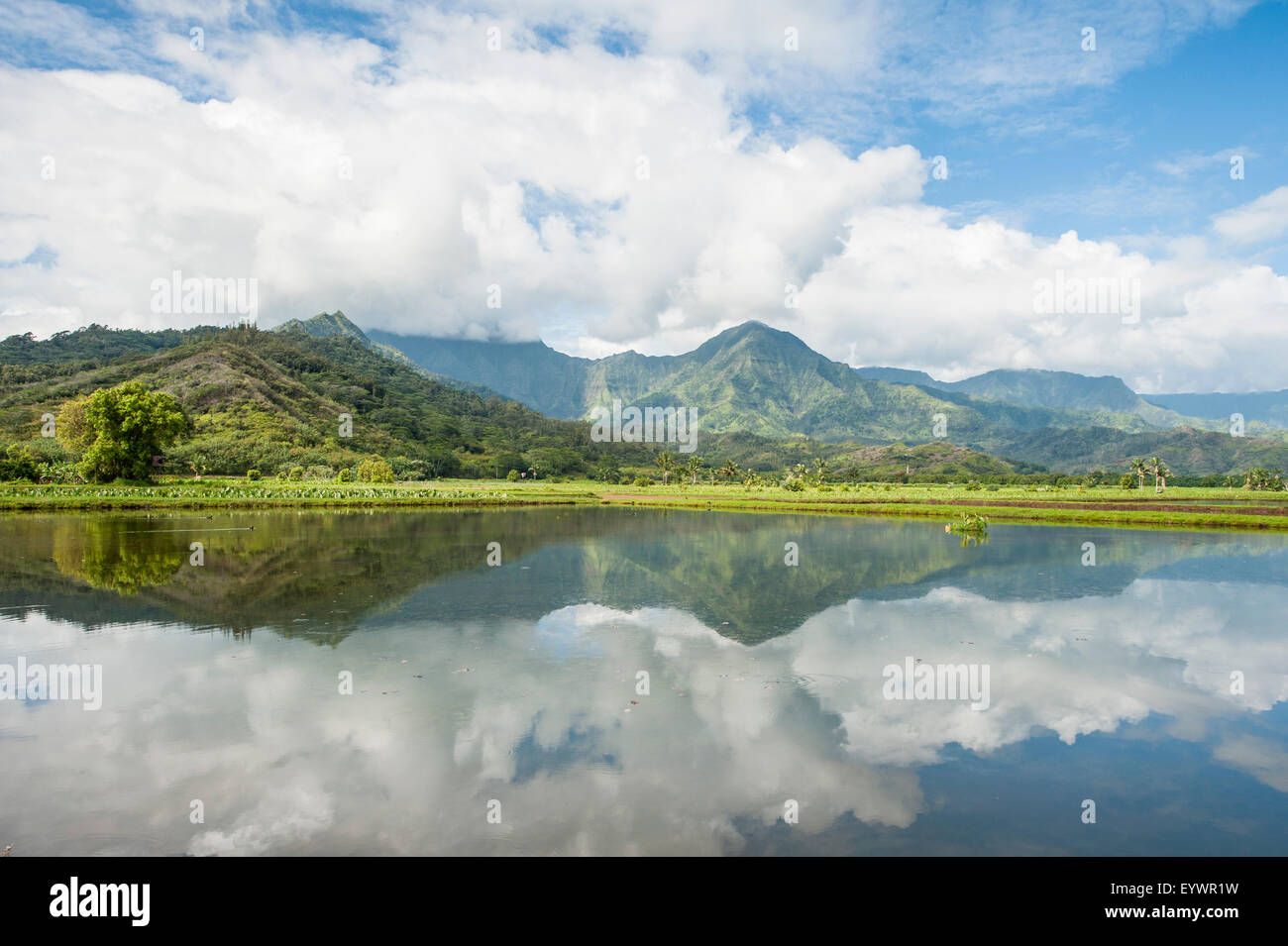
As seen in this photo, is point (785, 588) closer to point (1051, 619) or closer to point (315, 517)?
point (1051, 619)

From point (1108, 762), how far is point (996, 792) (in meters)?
3.06

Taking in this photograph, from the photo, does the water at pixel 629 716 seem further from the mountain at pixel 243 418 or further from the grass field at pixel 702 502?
the mountain at pixel 243 418

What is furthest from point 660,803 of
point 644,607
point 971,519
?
point 971,519

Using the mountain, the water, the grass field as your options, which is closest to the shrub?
the mountain

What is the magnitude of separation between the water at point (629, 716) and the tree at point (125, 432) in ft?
210

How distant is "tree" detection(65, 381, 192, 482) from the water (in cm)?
6398

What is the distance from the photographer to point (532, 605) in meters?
25.3

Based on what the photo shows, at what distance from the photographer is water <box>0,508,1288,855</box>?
9.92 metres

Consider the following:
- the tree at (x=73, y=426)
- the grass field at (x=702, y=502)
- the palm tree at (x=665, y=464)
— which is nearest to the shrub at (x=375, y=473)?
the grass field at (x=702, y=502)

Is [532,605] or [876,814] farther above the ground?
[532,605]

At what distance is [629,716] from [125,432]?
96321 millimetres

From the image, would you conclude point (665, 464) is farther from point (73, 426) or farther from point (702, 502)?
point (73, 426)
